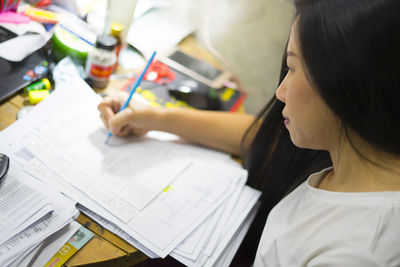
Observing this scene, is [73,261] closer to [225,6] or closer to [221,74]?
[221,74]

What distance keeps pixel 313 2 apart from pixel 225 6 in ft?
4.28

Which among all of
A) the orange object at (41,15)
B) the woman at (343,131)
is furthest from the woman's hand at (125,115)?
the orange object at (41,15)

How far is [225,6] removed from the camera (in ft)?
6.09

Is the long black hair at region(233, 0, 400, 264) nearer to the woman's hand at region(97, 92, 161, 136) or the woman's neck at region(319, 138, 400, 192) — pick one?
the woman's neck at region(319, 138, 400, 192)

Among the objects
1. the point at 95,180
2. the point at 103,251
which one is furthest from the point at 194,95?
the point at 103,251

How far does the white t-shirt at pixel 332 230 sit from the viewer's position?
60 centimetres

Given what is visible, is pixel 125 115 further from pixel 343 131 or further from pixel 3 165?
pixel 343 131

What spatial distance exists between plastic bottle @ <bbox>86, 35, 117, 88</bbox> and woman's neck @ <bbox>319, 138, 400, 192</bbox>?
0.58m

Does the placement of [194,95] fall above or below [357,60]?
below

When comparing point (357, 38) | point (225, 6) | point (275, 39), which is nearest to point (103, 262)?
point (357, 38)

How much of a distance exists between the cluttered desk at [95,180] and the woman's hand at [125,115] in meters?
0.02

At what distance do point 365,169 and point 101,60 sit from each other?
66 centimetres

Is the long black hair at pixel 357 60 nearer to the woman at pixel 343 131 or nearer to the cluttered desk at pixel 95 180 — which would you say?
the woman at pixel 343 131

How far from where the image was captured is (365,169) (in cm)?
69
